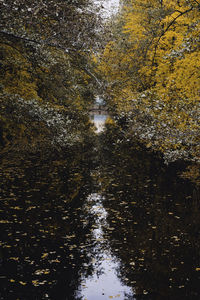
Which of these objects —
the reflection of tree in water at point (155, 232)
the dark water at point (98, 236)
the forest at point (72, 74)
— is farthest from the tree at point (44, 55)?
the reflection of tree in water at point (155, 232)

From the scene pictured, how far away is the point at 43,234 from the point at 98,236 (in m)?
1.42

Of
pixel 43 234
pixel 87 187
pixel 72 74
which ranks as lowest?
pixel 43 234

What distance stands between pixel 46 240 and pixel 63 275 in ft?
6.36

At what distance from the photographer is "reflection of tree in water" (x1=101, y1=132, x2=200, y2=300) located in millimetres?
6672

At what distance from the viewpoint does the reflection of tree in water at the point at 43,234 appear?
6552 mm

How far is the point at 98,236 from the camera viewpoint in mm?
9117

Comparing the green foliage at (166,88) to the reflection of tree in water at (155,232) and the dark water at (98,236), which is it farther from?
the dark water at (98,236)

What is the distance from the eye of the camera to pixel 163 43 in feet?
67.9

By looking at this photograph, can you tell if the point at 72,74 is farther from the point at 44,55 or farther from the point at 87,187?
the point at 87,187

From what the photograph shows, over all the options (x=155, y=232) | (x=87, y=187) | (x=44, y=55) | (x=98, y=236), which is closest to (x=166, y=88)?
(x=87, y=187)

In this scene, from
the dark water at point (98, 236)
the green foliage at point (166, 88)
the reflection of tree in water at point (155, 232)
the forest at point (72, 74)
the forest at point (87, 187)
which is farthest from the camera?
the green foliage at point (166, 88)

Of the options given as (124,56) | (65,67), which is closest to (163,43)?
(124,56)

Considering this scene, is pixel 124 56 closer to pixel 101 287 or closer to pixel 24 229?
pixel 24 229

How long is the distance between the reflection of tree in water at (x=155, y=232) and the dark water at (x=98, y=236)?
0.02 meters
